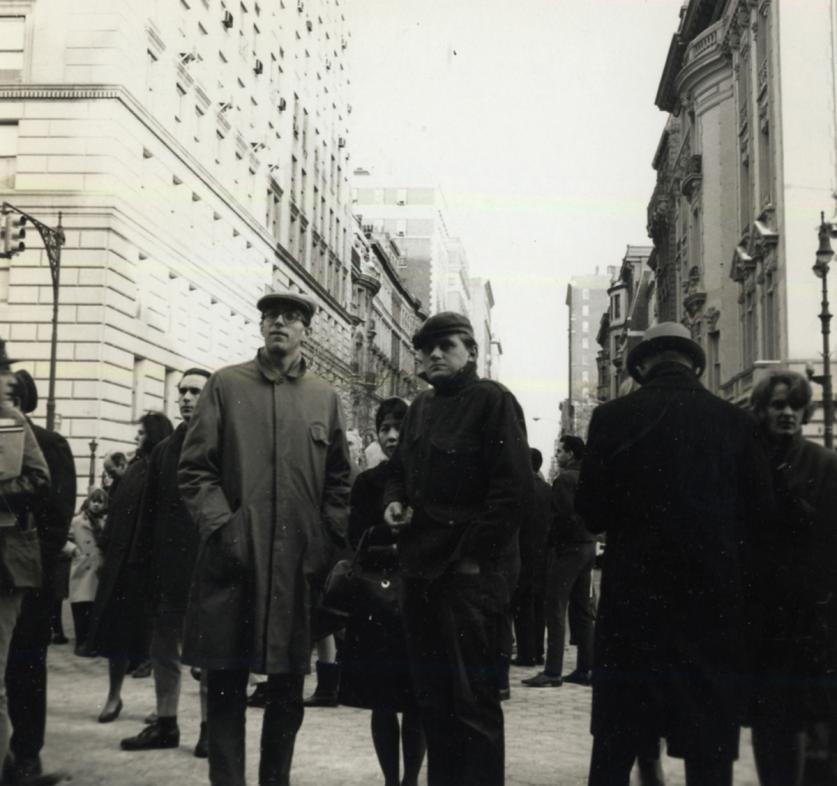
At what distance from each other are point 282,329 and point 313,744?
110 inches

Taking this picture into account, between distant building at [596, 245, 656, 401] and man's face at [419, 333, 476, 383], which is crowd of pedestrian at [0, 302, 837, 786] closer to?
man's face at [419, 333, 476, 383]

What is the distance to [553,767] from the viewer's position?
6160 mm

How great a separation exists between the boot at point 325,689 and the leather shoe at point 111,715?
4.43 ft

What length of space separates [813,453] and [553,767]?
8.10ft

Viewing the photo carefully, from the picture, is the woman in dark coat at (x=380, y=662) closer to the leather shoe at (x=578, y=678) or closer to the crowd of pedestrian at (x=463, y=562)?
the crowd of pedestrian at (x=463, y=562)

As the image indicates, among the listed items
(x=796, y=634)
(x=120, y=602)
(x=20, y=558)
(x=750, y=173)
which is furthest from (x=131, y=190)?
(x=796, y=634)

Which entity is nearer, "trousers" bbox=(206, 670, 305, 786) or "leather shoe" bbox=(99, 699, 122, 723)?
"trousers" bbox=(206, 670, 305, 786)

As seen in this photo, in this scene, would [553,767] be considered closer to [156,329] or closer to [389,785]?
[389,785]

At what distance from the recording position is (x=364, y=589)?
519cm

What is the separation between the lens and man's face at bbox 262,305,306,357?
5094 mm

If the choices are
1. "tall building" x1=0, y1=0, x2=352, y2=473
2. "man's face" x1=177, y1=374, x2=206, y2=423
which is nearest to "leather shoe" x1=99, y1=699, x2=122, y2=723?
"man's face" x1=177, y1=374, x2=206, y2=423

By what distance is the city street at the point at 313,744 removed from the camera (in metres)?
5.76

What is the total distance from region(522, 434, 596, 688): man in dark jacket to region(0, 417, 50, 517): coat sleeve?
519 centimetres

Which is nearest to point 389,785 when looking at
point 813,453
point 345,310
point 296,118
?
point 813,453
